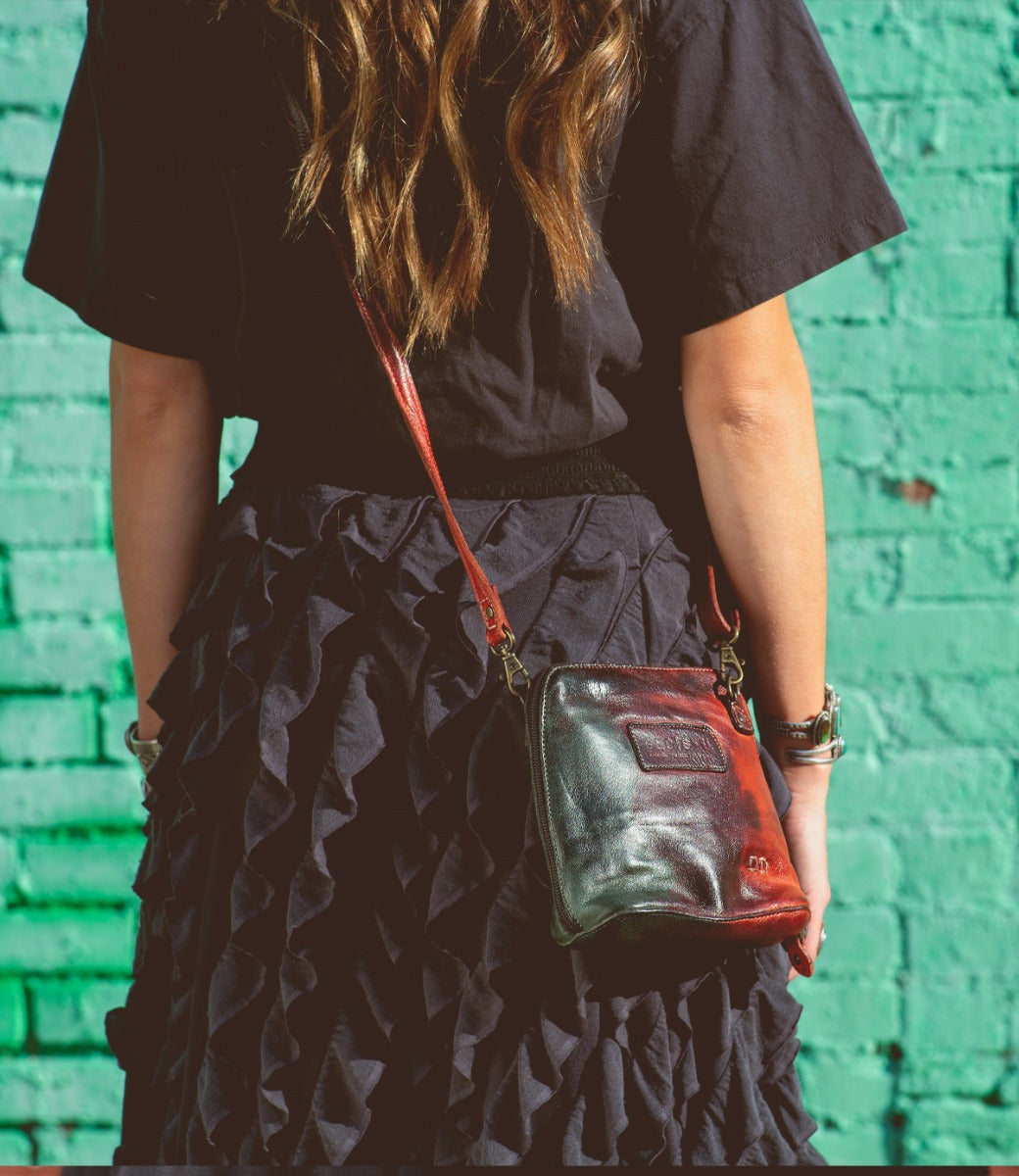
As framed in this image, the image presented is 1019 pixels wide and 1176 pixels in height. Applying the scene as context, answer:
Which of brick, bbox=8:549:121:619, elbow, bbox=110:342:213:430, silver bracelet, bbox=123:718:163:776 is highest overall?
elbow, bbox=110:342:213:430

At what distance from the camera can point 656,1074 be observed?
80cm

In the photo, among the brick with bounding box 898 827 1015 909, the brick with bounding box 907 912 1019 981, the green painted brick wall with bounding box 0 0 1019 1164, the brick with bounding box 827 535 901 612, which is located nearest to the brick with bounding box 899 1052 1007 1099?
the green painted brick wall with bounding box 0 0 1019 1164

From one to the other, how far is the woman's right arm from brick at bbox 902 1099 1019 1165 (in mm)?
919

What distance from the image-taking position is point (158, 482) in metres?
0.98

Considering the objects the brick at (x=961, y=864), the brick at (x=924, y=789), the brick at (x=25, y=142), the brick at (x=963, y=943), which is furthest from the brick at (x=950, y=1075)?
the brick at (x=25, y=142)

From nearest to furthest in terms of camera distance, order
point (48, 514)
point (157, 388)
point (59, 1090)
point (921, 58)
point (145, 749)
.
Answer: point (157, 388) < point (145, 749) < point (921, 58) < point (48, 514) < point (59, 1090)

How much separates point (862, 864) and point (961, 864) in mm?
131

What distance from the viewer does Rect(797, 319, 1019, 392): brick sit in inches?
55.0

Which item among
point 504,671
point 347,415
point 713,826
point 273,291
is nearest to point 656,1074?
point 713,826

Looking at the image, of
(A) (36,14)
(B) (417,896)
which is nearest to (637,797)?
(B) (417,896)

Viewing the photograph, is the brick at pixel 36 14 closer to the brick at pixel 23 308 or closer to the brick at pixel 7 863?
the brick at pixel 23 308

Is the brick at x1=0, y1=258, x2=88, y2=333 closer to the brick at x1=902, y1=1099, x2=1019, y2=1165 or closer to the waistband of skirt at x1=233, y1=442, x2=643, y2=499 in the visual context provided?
the waistband of skirt at x1=233, y1=442, x2=643, y2=499

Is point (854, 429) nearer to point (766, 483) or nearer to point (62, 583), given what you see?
point (766, 483)

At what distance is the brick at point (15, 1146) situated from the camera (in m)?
1.58
